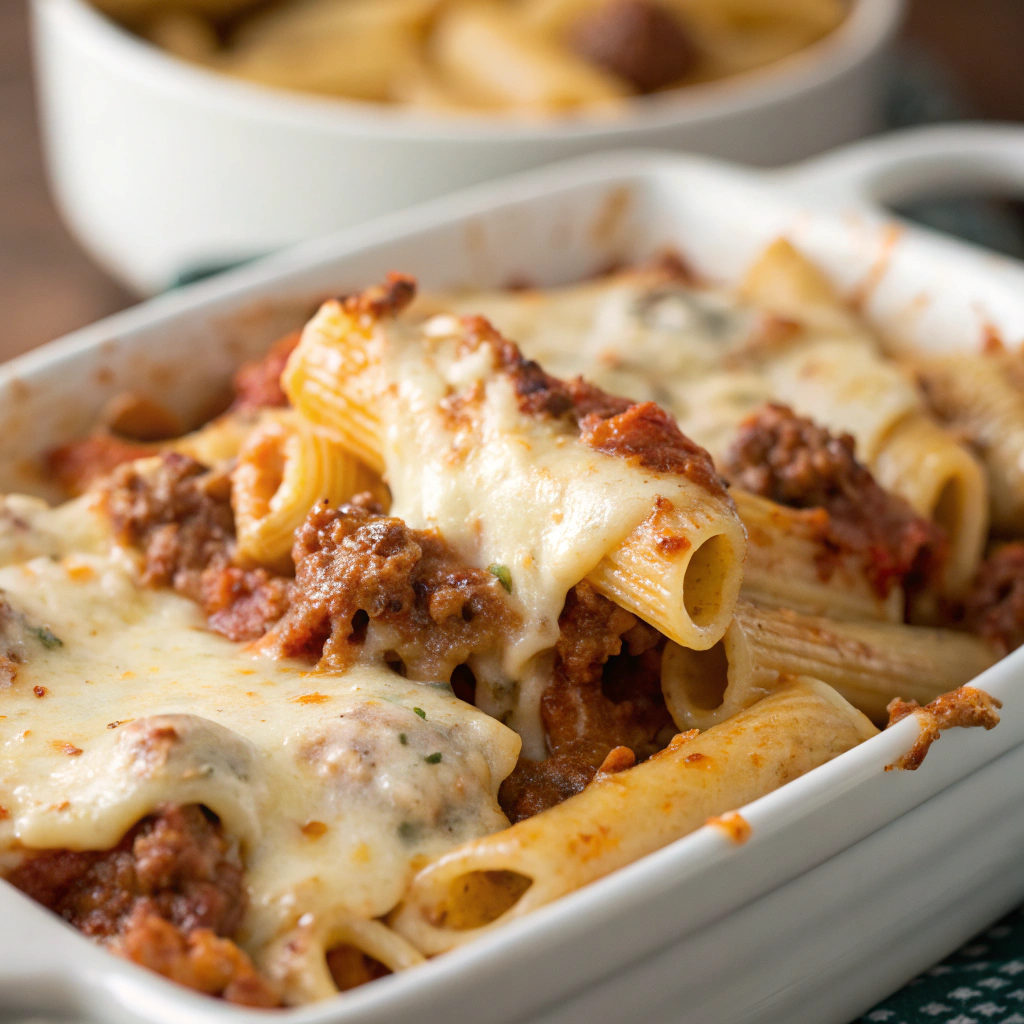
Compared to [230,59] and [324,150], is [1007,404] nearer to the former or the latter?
[324,150]

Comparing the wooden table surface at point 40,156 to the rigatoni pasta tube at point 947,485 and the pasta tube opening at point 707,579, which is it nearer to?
the rigatoni pasta tube at point 947,485

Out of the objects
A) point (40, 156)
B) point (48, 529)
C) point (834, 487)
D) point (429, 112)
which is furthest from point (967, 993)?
point (40, 156)

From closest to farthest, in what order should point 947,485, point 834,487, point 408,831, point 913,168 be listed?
point 408,831
point 834,487
point 947,485
point 913,168

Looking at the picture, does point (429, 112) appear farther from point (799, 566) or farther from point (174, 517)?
point (799, 566)

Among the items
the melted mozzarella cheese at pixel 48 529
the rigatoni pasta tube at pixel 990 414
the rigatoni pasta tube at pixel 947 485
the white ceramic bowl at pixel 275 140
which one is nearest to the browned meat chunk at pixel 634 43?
the white ceramic bowl at pixel 275 140

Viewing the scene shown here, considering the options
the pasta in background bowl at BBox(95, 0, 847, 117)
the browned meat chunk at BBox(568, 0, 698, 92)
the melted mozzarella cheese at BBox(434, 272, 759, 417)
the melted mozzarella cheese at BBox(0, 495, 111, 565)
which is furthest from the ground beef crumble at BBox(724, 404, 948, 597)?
the browned meat chunk at BBox(568, 0, 698, 92)

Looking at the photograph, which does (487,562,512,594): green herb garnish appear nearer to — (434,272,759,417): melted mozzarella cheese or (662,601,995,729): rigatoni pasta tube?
(662,601,995,729): rigatoni pasta tube
